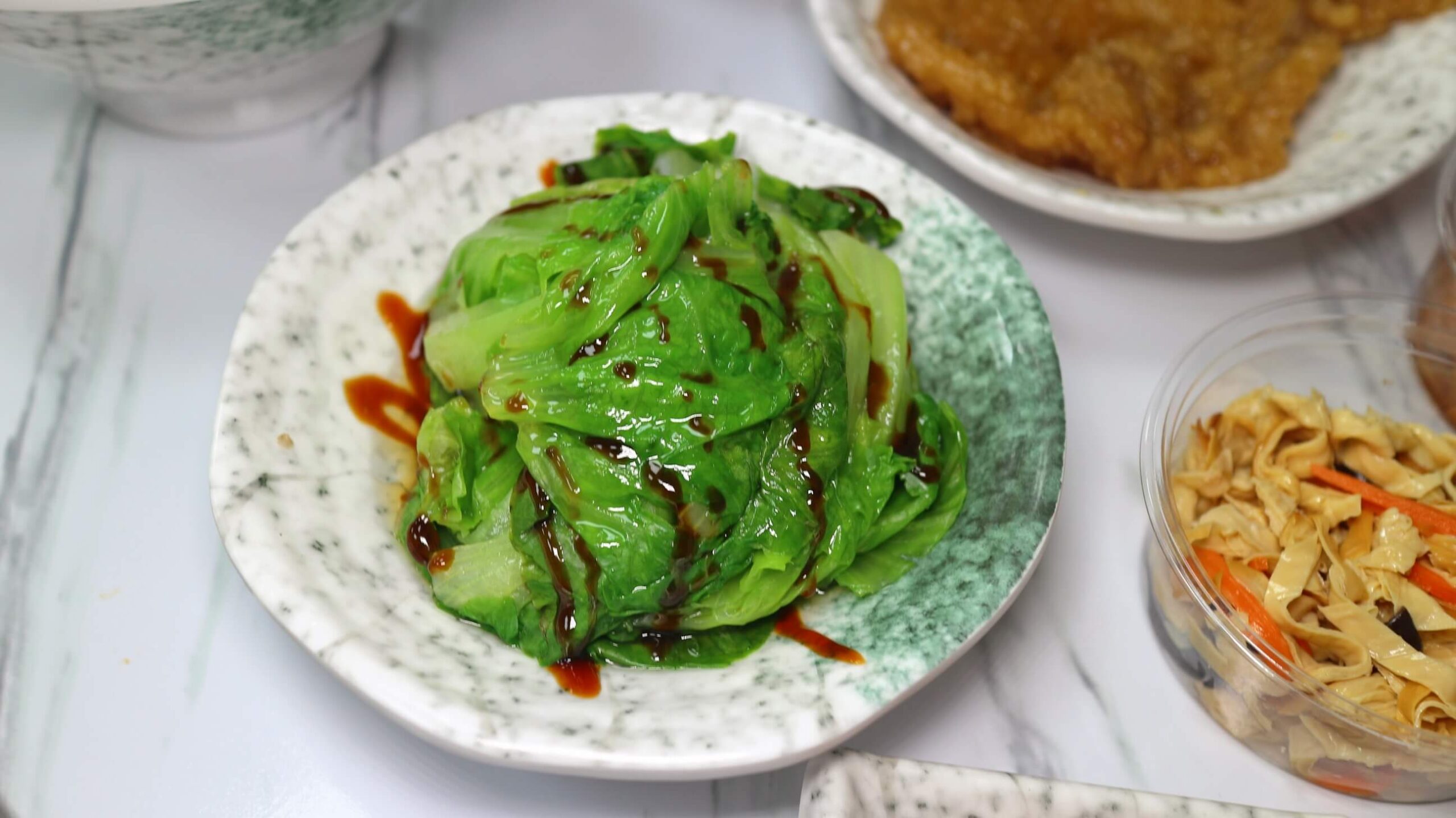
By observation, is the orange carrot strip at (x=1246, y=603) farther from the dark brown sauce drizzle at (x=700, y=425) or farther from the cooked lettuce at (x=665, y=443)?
the dark brown sauce drizzle at (x=700, y=425)

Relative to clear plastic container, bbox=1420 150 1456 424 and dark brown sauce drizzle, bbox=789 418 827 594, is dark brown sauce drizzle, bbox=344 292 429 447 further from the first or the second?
clear plastic container, bbox=1420 150 1456 424

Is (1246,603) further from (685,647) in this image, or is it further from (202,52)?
(202,52)

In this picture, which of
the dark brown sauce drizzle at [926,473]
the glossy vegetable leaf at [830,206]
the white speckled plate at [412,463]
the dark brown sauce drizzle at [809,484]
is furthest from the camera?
the glossy vegetable leaf at [830,206]

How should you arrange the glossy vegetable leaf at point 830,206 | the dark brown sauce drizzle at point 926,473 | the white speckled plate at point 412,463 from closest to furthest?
the white speckled plate at point 412,463 → the dark brown sauce drizzle at point 926,473 → the glossy vegetable leaf at point 830,206

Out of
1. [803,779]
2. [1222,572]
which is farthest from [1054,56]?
[803,779]

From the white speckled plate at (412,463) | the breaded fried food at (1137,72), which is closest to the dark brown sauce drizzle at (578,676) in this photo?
the white speckled plate at (412,463)

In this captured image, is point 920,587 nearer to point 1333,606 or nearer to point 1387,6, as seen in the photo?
point 1333,606
